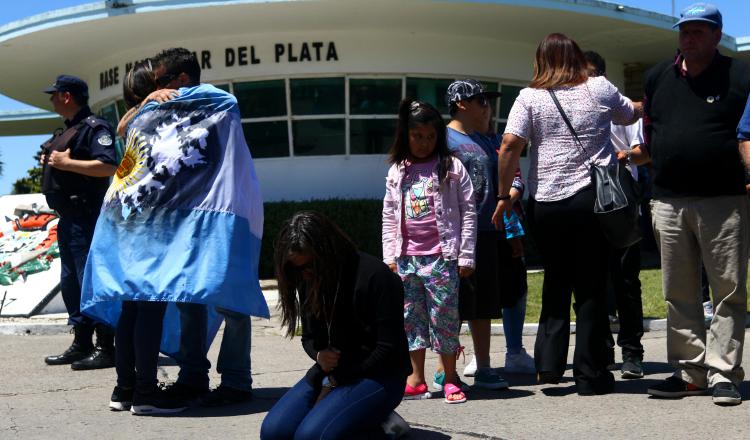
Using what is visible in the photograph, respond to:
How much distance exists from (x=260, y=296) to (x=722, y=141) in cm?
270

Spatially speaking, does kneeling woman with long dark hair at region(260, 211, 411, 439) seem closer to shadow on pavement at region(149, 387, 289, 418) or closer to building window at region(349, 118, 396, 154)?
shadow on pavement at region(149, 387, 289, 418)

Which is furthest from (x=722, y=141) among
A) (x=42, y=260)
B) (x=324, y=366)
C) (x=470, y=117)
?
(x=42, y=260)

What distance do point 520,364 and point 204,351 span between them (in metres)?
2.19

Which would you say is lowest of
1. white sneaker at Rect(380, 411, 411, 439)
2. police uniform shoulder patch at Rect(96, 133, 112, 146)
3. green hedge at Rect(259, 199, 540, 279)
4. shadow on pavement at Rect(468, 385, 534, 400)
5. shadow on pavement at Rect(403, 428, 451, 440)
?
green hedge at Rect(259, 199, 540, 279)

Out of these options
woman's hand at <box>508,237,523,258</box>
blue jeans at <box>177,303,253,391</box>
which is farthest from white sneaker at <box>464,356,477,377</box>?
blue jeans at <box>177,303,253,391</box>

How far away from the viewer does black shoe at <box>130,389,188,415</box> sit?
5656 millimetres

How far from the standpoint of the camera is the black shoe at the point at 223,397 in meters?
5.89

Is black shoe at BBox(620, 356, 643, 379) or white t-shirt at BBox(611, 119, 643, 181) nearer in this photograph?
black shoe at BBox(620, 356, 643, 379)

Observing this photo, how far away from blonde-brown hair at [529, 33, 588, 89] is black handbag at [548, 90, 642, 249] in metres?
0.20

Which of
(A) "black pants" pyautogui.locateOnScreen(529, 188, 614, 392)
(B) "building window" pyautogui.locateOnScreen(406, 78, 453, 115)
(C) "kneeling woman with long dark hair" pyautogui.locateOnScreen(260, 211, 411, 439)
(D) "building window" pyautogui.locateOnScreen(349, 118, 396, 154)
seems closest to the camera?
(C) "kneeling woman with long dark hair" pyautogui.locateOnScreen(260, 211, 411, 439)

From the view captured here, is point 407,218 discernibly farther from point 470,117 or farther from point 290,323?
point 290,323

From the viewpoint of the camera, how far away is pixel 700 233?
5586 millimetres

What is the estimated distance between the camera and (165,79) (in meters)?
5.93

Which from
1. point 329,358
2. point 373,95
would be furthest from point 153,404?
point 373,95
